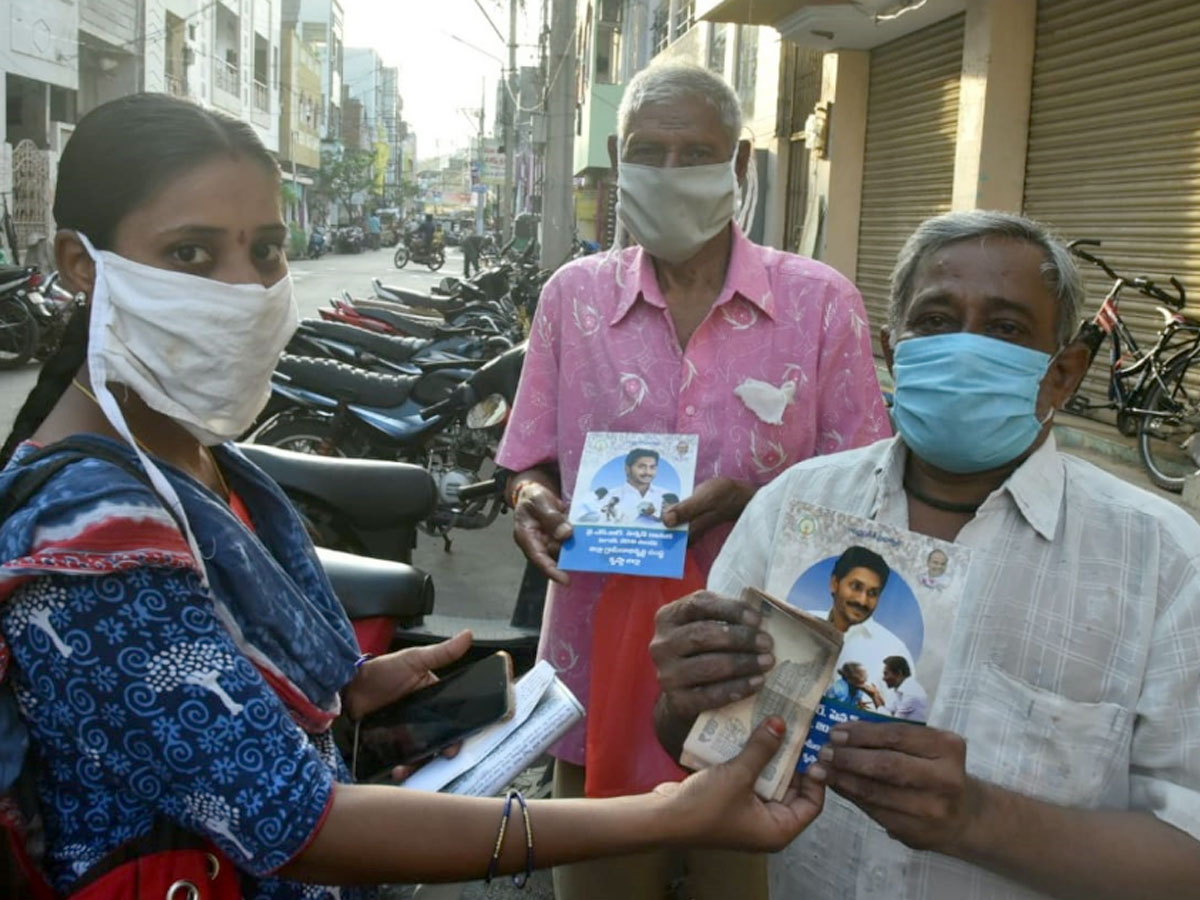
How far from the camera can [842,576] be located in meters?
1.24

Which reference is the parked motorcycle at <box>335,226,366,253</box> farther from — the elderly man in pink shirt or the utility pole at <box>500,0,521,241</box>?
the elderly man in pink shirt

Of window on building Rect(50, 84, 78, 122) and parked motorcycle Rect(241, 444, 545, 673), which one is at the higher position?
window on building Rect(50, 84, 78, 122)

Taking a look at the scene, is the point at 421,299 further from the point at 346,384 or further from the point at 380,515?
the point at 380,515

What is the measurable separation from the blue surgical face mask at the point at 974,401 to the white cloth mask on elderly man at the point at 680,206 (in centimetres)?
79

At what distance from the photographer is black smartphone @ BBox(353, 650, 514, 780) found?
157 centimetres

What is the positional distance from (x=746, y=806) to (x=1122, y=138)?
24.8 ft

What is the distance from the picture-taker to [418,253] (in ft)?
121

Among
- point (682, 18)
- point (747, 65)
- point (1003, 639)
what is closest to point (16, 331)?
point (747, 65)

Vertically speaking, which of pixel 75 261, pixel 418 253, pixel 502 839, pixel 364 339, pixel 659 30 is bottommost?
pixel 502 839

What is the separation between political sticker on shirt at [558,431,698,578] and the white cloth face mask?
0.69 metres

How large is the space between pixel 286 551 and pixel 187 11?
33382 mm

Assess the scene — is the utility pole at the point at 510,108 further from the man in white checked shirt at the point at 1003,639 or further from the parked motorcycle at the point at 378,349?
the man in white checked shirt at the point at 1003,639

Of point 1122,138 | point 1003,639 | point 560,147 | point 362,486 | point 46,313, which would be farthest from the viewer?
point 560,147

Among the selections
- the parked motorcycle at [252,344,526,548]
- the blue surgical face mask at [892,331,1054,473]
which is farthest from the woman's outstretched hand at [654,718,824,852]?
the parked motorcycle at [252,344,526,548]
